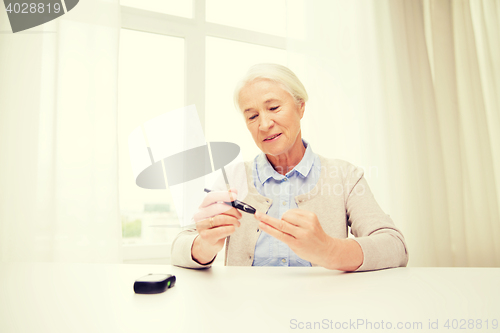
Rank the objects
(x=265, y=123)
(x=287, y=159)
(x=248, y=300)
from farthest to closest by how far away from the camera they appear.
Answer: (x=287, y=159) → (x=265, y=123) → (x=248, y=300)

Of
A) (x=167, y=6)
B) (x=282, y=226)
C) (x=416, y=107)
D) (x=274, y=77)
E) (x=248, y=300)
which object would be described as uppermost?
(x=167, y=6)

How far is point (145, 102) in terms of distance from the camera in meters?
1.76

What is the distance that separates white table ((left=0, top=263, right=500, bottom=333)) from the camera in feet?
1.25

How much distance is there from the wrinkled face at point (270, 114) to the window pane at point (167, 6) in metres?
1.13

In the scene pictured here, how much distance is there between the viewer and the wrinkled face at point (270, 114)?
1057mm

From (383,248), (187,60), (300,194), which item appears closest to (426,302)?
(383,248)

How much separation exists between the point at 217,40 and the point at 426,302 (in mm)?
1928

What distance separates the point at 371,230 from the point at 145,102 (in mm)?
1453

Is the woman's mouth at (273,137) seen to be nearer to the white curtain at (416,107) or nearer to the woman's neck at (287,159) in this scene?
the woman's neck at (287,159)

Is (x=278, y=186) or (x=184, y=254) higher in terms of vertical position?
(x=278, y=186)

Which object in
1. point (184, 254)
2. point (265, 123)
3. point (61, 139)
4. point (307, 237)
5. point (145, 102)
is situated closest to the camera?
point (307, 237)

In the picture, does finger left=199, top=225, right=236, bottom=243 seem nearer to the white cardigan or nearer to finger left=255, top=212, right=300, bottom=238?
finger left=255, top=212, right=300, bottom=238

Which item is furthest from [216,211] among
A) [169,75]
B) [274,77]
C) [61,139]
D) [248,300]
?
[169,75]

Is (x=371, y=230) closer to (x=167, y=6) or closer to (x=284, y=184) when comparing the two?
(x=284, y=184)
